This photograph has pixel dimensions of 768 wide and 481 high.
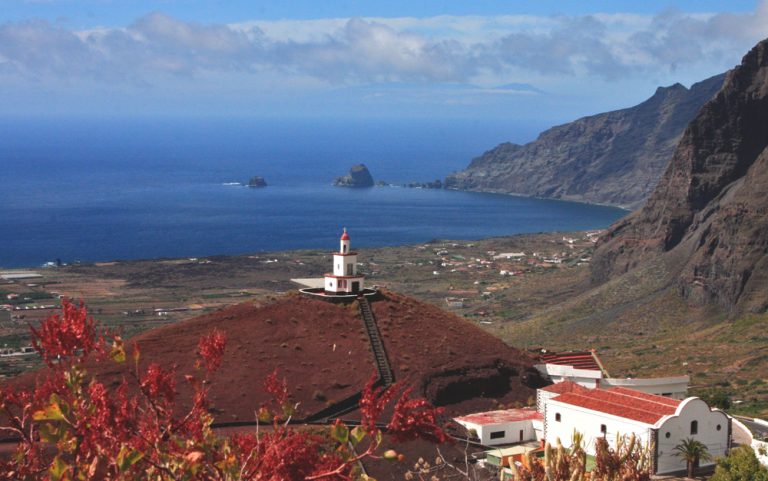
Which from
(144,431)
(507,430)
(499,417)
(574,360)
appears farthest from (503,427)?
(144,431)

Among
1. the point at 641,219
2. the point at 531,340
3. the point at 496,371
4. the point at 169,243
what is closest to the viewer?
the point at 496,371

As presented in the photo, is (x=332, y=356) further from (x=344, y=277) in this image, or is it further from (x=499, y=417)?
(x=499, y=417)

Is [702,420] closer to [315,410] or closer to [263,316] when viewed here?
[315,410]

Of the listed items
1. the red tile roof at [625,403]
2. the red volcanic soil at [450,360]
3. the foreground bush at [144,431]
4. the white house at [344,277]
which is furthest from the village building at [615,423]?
the foreground bush at [144,431]

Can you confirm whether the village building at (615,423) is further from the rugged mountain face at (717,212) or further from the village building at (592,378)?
the rugged mountain face at (717,212)

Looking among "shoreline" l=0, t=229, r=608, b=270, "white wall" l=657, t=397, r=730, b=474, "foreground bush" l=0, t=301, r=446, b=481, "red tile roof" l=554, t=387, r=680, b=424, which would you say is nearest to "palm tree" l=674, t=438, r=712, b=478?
"white wall" l=657, t=397, r=730, b=474

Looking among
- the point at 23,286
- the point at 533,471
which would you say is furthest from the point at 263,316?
the point at 23,286
